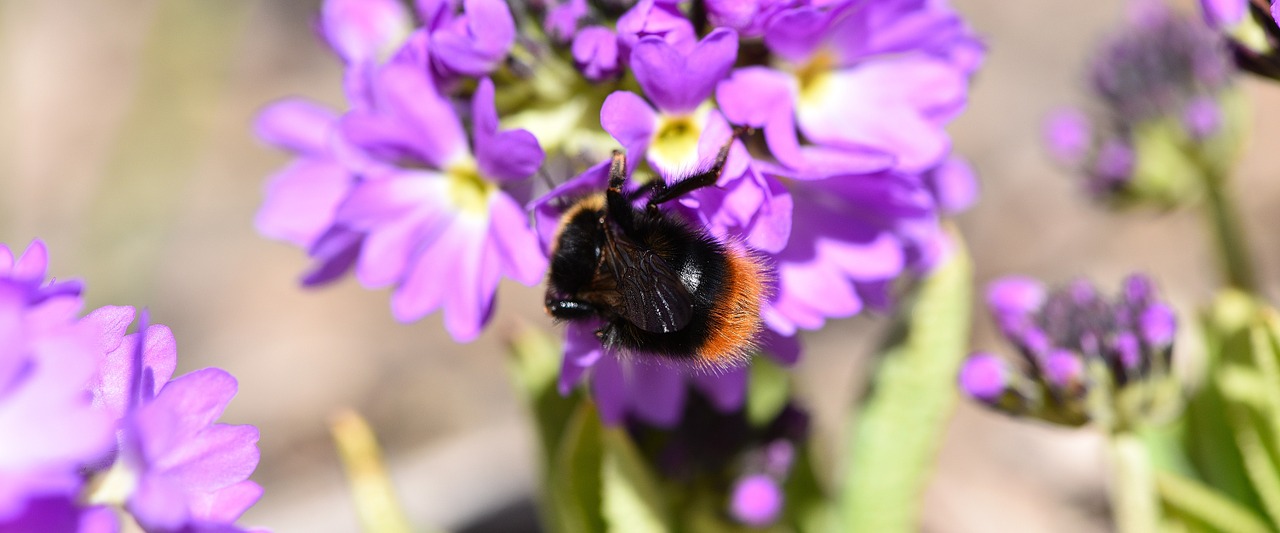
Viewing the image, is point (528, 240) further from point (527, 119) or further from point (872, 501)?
point (872, 501)

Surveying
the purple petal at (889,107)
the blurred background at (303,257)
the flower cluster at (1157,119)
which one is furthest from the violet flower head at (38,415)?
the flower cluster at (1157,119)

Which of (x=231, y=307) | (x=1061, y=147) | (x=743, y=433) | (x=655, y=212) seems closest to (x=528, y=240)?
(x=655, y=212)

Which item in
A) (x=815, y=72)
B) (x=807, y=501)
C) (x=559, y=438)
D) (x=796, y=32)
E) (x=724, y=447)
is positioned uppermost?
(x=796, y=32)

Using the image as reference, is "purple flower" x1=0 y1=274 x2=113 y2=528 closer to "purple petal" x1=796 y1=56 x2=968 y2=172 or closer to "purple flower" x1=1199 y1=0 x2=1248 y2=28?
"purple petal" x1=796 y1=56 x2=968 y2=172

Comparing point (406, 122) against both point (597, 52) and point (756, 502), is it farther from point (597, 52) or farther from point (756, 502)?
point (756, 502)

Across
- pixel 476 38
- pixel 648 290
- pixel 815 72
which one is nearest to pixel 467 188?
pixel 476 38

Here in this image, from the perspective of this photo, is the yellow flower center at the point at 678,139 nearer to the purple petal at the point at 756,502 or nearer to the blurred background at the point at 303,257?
the purple petal at the point at 756,502
